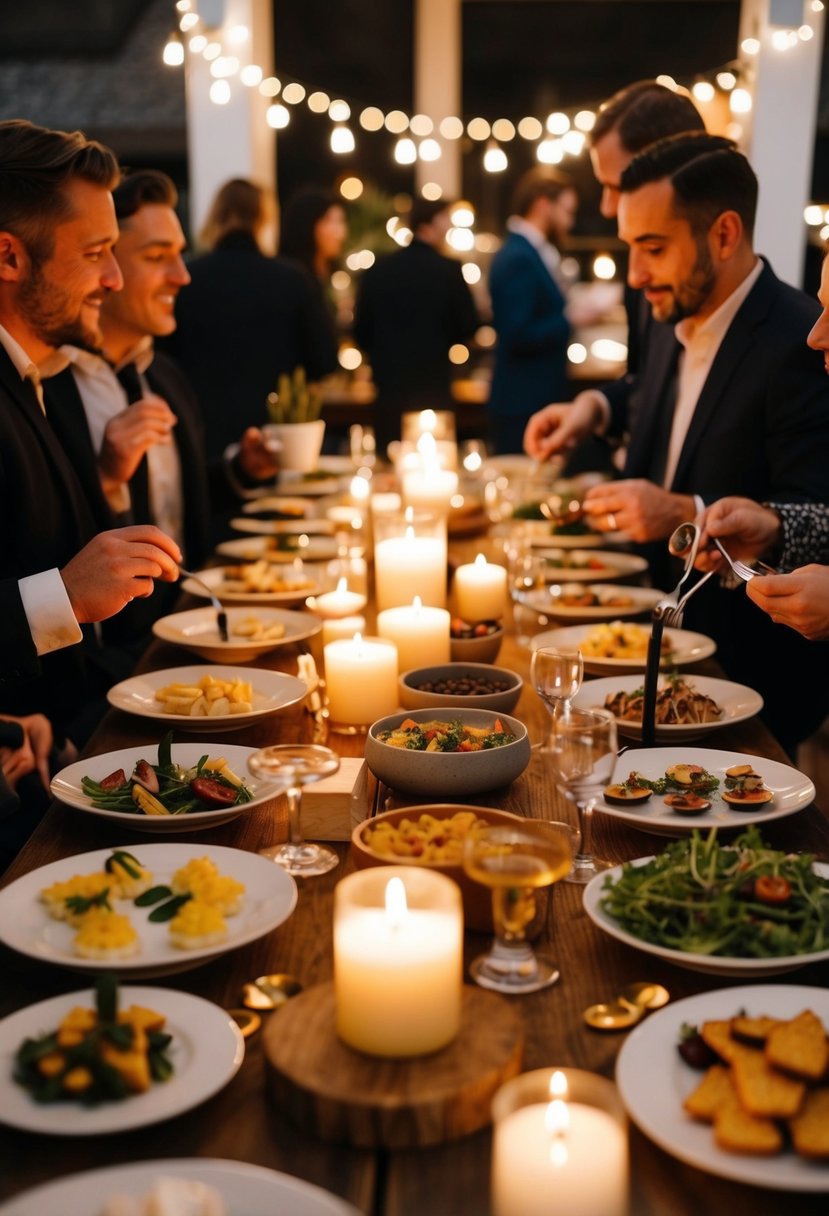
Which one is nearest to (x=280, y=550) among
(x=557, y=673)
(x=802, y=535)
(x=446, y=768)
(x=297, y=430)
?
(x=297, y=430)

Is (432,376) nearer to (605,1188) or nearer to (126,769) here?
(126,769)

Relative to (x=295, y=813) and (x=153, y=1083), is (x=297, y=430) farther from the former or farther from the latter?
(x=153, y=1083)

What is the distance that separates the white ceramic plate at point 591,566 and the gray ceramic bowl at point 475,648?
0.68m

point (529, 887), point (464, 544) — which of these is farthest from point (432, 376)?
point (529, 887)

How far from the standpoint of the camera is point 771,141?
265 inches

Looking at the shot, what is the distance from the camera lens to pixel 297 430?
3924 mm

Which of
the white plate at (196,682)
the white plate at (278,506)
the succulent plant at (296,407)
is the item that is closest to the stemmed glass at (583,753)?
the white plate at (196,682)

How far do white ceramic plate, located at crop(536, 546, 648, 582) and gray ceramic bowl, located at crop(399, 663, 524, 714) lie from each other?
0.90m

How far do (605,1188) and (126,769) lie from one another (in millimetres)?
995

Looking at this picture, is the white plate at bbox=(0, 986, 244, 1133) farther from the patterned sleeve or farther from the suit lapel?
the suit lapel

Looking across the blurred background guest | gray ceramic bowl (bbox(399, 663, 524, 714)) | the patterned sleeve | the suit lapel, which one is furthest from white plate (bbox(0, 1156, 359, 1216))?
the blurred background guest

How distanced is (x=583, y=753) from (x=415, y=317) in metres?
5.50

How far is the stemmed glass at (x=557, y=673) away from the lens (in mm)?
1648

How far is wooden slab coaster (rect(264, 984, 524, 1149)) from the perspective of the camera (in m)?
0.93
